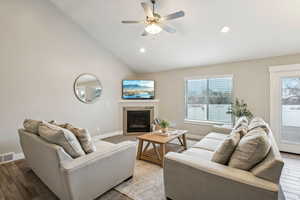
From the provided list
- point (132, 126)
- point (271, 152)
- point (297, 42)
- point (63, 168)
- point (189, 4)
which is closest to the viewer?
point (271, 152)

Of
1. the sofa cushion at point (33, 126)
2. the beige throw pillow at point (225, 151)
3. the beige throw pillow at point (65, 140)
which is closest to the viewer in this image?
the beige throw pillow at point (225, 151)

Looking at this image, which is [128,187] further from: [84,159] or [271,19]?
[271,19]

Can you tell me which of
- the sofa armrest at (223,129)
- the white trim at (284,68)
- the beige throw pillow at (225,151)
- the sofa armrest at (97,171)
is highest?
the white trim at (284,68)

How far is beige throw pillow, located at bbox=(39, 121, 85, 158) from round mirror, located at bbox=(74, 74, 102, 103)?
2442mm

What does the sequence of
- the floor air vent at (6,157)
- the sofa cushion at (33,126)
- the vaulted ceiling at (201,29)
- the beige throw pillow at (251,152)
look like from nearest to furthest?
the beige throw pillow at (251,152) → the sofa cushion at (33,126) → the vaulted ceiling at (201,29) → the floor air vent at (6,157)

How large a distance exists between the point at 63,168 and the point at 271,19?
3936 mm

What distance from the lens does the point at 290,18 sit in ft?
8.30

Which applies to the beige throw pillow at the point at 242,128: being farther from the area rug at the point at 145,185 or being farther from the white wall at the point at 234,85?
the white wall at the point at 234,85

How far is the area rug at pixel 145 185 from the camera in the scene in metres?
1.91

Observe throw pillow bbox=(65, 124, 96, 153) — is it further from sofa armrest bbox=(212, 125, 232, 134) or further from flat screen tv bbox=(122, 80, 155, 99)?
flat screen tv bbox=(122, 80, 155, 99)

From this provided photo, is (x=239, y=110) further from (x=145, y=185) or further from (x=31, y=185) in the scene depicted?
(x=31, y=185)

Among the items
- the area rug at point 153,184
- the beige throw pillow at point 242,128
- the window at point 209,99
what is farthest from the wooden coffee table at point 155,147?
the window at point 209,99

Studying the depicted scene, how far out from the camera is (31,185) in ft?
7.03

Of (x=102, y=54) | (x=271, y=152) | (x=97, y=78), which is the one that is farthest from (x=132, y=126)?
(x=271, y=152)
